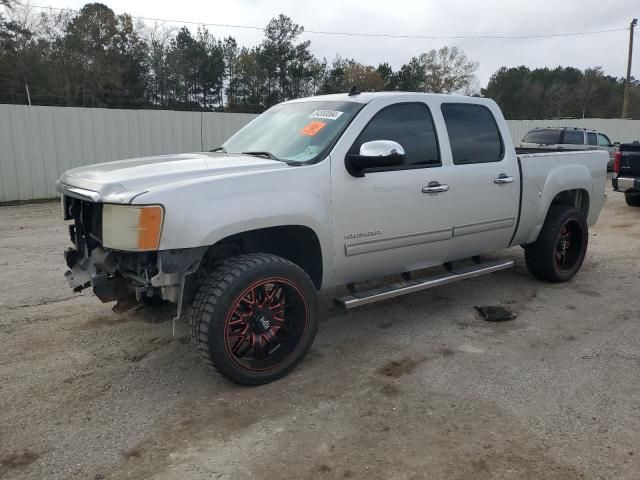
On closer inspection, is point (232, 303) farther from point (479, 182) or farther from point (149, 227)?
point (479, 182)

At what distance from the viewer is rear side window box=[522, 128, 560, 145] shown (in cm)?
1770

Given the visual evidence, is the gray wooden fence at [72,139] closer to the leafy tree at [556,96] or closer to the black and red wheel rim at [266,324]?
the black and red wheel rim at [266,324]

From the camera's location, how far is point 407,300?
536cm

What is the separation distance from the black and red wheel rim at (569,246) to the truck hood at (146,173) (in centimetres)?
371

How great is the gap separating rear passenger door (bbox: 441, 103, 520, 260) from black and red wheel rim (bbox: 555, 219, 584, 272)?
107 centimetres

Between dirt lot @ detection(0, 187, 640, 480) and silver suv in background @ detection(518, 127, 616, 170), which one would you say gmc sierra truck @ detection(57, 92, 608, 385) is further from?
silver suv in background @ detection(518, 127, 616, 170)

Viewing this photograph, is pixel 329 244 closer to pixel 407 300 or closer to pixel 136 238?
pixel 136 238

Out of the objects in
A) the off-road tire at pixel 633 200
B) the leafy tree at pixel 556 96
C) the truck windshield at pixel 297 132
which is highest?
the leafy tree at pixel 556 96

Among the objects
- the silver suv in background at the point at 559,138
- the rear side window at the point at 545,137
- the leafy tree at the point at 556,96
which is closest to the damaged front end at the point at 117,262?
the silver suv in background at the point at 559,138

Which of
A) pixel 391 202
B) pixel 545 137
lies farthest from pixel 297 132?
pixel 545 137

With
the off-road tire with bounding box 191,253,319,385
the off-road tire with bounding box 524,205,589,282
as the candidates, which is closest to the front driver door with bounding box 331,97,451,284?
the off-road tire with bounding box 191,253,319,385

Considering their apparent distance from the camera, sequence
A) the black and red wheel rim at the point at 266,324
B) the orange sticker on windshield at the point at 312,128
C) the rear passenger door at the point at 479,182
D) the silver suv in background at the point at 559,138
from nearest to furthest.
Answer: the black and red wheel rim at the point at 266,324 < the orange sticker on windshield at the point at 312,128 < the rear passenger door at the point at 479,182 < the silver suv in background at the point at 559,138

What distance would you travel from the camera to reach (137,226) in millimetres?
3049

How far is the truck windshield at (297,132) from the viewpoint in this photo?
400 centimetres
